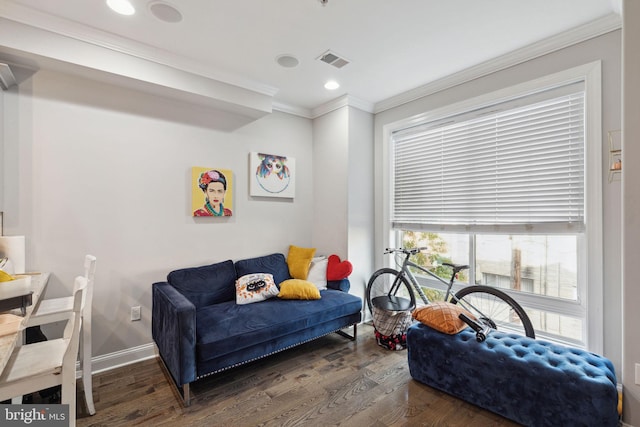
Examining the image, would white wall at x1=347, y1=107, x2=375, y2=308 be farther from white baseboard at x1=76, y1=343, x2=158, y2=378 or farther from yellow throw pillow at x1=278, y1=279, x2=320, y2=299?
white baseboard at x1=76, y1=343, x2=158, y2=378

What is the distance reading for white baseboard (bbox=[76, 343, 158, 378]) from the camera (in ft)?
8.05

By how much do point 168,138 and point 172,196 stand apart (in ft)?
1.84

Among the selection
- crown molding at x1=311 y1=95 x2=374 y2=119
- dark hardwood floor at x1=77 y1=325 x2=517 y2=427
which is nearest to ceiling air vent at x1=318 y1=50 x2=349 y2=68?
crown molding at x1=311 y1=95 x2=374 y2=119

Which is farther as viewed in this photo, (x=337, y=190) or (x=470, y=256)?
(x=337, y=190)

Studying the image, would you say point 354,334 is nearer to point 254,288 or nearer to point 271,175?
point 254,288

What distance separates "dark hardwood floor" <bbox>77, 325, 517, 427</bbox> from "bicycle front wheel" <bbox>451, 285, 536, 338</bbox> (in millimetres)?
820

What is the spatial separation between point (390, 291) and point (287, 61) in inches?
105

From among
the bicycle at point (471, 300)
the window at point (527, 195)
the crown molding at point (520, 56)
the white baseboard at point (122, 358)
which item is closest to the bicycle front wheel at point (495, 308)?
the bicycle at point (471, 300)

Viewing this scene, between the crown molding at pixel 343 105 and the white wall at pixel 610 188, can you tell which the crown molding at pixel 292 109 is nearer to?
the crown molding at pixel 343 105

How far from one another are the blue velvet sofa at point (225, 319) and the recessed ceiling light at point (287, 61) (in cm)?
201

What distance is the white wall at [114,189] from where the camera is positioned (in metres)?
2.25

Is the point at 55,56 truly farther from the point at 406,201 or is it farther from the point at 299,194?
the point at 406,201
